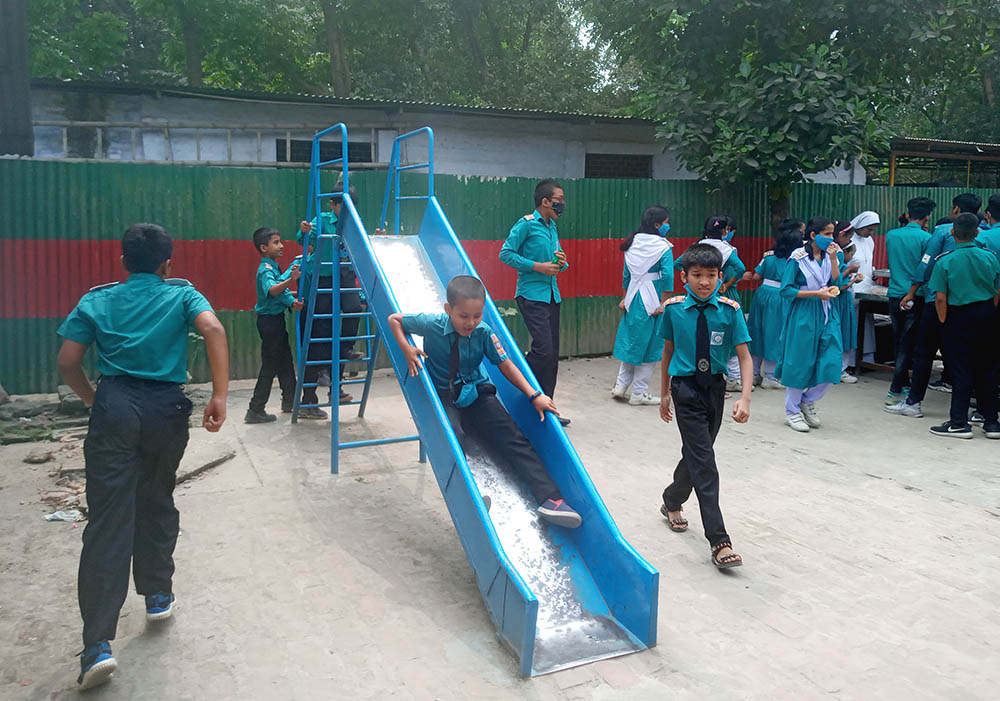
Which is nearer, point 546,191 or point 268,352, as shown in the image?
point 546,191

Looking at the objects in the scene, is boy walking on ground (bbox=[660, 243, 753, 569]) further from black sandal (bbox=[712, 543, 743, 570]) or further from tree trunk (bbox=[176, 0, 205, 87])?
tree trunk (bbox=[176, 0, 205, 87])

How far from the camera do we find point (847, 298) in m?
9.26

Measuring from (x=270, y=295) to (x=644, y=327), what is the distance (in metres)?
3.32

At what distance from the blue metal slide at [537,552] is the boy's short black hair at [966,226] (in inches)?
163

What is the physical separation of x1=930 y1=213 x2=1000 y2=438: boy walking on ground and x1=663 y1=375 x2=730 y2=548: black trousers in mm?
3641

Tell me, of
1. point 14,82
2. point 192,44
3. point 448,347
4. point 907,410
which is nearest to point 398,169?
point 448,347

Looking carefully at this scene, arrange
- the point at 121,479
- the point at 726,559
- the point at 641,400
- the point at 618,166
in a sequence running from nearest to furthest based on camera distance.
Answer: the point at 121,479, the point at 726,559, the point at 641,400, the point at 618,166

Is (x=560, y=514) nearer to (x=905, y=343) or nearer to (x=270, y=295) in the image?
(x=270, y=295)

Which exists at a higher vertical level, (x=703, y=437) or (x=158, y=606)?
(x=703, y=437)

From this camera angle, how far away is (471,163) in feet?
45.1

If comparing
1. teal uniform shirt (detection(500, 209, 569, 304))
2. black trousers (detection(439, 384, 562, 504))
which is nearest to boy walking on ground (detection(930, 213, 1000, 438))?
teal uniform shirt (detection(500, 209, 569, 304))

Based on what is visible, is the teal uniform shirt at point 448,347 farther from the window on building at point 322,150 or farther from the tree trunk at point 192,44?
the tree trunk at point 192,44

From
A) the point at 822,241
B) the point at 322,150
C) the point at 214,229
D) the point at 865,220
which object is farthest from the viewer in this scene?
the point at 322,150

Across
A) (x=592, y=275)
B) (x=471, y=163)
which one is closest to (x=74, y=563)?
(x=592, y=275)
